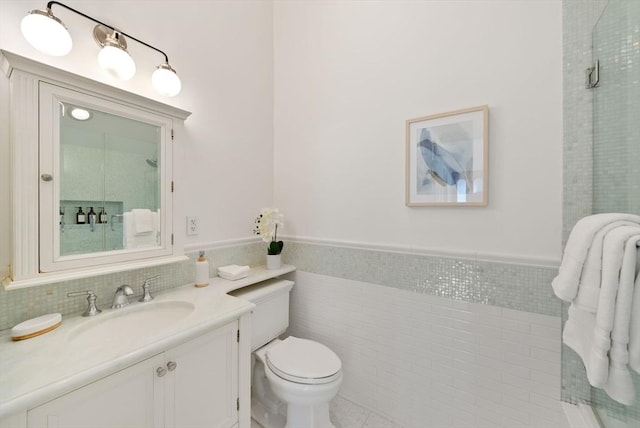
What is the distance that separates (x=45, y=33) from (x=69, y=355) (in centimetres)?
113

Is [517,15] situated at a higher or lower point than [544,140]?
higher

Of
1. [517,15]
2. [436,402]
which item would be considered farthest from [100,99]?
[436,402]

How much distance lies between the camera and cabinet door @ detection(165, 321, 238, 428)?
956 mm

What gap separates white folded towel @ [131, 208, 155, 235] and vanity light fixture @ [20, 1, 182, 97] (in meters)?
0.61

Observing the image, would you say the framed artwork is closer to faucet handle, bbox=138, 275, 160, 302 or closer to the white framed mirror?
the white framed mirror

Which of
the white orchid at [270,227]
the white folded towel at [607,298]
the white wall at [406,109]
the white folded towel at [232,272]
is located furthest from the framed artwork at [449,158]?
the white folded towel at [232,272]

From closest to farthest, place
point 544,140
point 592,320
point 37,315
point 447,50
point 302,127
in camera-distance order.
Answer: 1. point 592,320
2. point 37,315
3. point 544,140
4. point 447,50
5. point 302,127

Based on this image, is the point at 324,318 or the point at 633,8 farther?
the point at 324,318

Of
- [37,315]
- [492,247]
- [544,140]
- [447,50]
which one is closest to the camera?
[37,315]

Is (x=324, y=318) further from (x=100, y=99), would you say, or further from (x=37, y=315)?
(x=100, y=99)

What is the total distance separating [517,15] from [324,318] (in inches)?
77.6

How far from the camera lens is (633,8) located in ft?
2.89

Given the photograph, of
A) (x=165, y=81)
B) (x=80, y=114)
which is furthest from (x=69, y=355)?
(x=165, y=81)

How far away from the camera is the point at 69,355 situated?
0.79 meters
